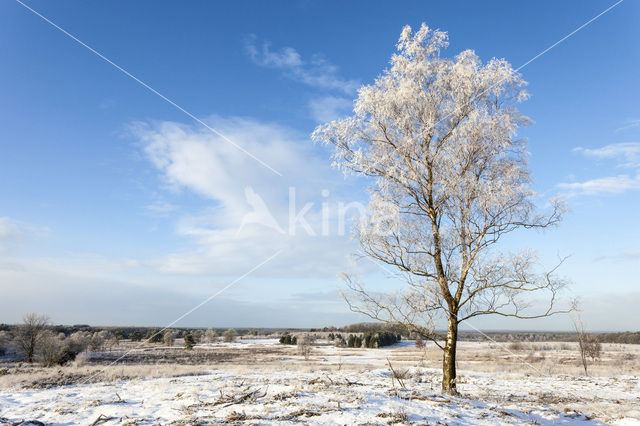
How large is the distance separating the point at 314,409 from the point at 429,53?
10.6 m

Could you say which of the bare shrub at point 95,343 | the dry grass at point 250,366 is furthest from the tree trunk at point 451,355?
the bare shrub at point 95,343

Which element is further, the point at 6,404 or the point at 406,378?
the point at 406,378

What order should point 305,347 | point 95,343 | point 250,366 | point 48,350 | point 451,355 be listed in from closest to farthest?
1. point 451,355
2. point 250,366
3. point 48,350
4. point 95,343
5. point 305,347

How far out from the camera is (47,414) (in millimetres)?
8586

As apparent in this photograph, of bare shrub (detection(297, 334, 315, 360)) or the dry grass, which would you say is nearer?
the dry grass


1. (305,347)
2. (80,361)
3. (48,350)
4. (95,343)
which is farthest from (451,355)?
(95,343)

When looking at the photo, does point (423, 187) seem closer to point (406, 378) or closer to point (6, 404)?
point (406, 378)

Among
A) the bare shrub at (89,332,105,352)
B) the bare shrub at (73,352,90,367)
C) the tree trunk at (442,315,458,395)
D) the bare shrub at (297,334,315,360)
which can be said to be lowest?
the bare shrub at (297,334,315,360)

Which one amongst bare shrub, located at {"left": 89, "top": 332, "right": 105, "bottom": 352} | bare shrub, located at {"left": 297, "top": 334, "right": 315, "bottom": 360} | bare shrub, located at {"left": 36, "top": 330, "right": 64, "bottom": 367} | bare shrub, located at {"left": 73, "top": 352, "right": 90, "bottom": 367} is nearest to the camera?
bare shrub, located at {"left": 73, "top": 352, "right": 90, "bottom": 367}

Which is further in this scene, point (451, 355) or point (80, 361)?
point (80, 361)

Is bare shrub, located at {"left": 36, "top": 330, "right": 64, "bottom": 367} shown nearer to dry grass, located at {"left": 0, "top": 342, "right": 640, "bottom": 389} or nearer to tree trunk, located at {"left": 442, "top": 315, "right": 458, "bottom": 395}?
dry grass, located at {"left": 0, "top": 342, "right": 640, "bottom": 389}

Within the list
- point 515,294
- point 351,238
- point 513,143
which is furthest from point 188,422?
point 513,143

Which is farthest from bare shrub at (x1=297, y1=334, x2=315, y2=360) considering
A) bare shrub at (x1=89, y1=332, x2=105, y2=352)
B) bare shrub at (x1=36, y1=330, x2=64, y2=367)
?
bare shrub at (x1=89, y1=332, x2=105, y2=352)

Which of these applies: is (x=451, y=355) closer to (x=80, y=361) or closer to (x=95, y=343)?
(x=80, y=361)
